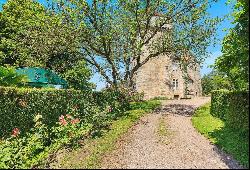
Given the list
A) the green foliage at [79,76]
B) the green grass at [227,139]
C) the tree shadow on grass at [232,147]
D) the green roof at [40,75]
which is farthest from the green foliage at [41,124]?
the green foliage at [79,76]

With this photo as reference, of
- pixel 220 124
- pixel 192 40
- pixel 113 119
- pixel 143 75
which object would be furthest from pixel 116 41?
pixel 143 75

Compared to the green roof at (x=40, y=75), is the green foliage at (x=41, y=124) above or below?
below

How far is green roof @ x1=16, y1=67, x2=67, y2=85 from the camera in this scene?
27777 mm

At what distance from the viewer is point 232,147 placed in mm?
12469

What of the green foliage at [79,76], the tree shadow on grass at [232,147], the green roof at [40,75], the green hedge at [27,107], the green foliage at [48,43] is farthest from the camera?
the green foliage at [79,76]

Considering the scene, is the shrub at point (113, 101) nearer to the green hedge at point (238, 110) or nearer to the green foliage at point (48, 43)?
the green foliage at point (48, 43)

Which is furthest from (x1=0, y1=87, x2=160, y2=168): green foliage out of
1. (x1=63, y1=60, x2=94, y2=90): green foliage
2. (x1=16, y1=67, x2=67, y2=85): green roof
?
(x1=63, y1=60, x2=94, y2=90): green foliage

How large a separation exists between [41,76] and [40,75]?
16 cm

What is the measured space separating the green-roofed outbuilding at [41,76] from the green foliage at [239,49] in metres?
16.5

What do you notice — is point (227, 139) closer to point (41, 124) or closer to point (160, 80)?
point (41, 124)

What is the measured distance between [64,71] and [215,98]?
46.1 feet

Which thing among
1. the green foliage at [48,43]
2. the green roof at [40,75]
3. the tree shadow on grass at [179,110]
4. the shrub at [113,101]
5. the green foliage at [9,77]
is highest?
the green foliage at [48,43]

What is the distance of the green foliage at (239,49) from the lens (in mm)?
13008

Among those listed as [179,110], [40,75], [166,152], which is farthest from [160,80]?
[166,152]
